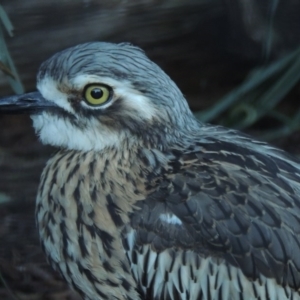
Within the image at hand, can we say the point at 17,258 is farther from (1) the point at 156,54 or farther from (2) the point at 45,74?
(2) the point at 45,74

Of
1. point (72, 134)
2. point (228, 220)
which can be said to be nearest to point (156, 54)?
point (72, 134)

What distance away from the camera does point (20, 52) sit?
369cm

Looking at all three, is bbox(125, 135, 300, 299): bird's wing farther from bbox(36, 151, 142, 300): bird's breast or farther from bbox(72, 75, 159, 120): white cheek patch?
bbox(72, 75, 159, 120): white cheek patch

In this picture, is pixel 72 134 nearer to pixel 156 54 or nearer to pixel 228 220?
pixel 228 220

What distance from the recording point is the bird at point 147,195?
2.60 metres

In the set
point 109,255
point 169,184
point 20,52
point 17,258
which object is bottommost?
point 17,258

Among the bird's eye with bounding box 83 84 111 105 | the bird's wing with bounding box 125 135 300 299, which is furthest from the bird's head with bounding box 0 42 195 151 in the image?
the bird's wing with bounding box 125 135 300 299

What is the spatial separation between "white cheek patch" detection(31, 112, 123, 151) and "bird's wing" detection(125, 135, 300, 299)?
210mm

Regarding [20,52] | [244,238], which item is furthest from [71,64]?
[20,52]

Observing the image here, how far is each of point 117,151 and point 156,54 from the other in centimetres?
129

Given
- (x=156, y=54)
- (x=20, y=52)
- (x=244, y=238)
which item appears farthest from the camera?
(x=156, y=54)

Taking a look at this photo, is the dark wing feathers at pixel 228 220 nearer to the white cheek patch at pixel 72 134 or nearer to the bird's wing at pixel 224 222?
the bird's wing at pixel 224 222

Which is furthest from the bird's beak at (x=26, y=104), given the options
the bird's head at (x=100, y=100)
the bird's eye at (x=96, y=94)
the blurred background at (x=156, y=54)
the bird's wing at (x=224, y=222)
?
the blurred background at (x=156, y=54)

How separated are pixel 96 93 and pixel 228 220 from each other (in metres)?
0.53
